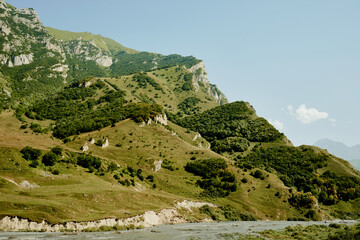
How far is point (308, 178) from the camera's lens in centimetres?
16750

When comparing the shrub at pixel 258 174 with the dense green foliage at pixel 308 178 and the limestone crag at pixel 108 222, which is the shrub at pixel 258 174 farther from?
the limestone crag at pixel 108 222

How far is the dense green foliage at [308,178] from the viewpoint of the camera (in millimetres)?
148875

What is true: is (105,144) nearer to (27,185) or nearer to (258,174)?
(27,185)

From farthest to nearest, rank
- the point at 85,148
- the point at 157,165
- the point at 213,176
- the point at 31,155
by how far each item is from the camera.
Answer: the point at 213,176 < the point at 157,165 < the point at 85,148 < the point at 31,155

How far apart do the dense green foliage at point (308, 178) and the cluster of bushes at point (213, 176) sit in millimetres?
19600

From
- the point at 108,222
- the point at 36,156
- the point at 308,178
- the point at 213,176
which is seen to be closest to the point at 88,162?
the point at 36,156

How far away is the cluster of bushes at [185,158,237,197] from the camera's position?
4553 inches

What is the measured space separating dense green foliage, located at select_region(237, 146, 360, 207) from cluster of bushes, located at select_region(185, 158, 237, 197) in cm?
1960

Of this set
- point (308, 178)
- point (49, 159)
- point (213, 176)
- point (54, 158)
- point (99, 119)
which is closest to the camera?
point (49, 159)

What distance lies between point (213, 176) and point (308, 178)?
273 ft

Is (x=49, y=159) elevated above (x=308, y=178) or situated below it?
above

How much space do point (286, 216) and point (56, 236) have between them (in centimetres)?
9930

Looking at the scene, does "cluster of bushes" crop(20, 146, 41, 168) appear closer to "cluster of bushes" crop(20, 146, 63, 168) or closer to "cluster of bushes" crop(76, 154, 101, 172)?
"cluster of bushes" crop(20, 146, 63, 168)

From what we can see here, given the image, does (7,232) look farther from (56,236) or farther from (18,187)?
(18,187)
